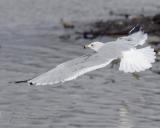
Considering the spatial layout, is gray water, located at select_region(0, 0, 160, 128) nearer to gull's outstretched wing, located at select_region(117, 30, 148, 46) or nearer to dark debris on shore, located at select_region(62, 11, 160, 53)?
dark debris on shore, located at select_region(62, 11, 160, 53)

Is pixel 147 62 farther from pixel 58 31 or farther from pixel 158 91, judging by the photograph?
pixel 58 31

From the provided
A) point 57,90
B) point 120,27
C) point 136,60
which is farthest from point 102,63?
point 120,27

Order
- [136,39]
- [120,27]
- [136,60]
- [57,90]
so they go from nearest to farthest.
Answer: [136,60] < [136,39] < [57,90] < [120,27]

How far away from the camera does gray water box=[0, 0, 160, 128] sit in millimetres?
7688

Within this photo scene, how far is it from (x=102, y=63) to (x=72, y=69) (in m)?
0.31

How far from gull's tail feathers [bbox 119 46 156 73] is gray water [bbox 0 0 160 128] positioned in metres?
0.65

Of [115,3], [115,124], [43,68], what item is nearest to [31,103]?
[115,124]

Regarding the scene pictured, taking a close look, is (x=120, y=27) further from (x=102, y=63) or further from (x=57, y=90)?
(x=102, y=63)

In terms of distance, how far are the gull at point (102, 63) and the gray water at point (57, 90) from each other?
2.16ft

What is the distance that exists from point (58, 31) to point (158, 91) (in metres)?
4.95

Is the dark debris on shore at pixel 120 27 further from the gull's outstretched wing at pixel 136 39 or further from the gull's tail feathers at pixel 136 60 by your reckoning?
the gull's tail feathers at pixel 136 60

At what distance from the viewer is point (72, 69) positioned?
704 cm

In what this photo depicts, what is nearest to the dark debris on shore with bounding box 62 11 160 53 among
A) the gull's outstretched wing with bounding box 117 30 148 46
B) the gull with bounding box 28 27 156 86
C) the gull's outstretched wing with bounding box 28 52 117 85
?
the gull's outstretched wing with bounding box 117 30 148 46

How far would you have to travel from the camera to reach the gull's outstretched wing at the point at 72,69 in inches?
272
